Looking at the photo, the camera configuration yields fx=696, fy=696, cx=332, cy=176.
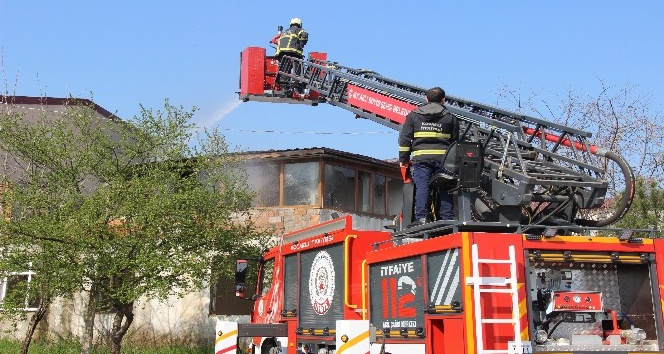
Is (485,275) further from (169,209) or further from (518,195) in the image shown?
(169,209)

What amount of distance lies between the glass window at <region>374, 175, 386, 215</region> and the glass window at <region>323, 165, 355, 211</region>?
1075 millimetres

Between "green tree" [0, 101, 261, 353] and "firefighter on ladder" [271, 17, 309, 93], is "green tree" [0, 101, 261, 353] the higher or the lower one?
the lower one

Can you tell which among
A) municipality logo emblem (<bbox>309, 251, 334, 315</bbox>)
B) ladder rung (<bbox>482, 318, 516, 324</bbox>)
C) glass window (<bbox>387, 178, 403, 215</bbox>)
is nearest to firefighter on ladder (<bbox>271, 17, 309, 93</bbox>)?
glass window (<bbox>387, 178, 403, 215</bbox>)

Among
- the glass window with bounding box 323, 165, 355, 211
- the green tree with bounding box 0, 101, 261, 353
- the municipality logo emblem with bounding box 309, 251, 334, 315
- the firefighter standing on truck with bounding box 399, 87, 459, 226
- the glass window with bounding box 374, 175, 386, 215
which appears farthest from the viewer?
the glass window with bounding box 374, 175, 386, 215

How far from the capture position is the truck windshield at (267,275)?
11.4m

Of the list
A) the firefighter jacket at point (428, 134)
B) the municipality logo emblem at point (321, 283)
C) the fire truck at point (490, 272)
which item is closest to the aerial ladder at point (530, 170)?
the fire truck at point (490, 272)

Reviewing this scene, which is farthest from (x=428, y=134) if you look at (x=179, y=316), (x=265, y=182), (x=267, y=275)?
(x=179, y=316)

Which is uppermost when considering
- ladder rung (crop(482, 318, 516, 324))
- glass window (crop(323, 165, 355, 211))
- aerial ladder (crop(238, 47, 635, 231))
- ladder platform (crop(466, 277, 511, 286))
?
glass window (crop(323, 165, 355, 211))

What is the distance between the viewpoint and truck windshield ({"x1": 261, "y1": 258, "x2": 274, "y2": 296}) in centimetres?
1136

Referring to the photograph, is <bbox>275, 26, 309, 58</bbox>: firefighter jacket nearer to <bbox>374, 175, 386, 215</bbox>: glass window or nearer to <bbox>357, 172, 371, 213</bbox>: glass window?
<bbox>357, 172, 371, 213</bbox>: glass window

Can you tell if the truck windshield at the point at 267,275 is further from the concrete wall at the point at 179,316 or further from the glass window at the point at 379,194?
the glass window at the point at 379,194

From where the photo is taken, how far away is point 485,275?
6.62 m

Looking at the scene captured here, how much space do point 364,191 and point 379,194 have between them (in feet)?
2.05

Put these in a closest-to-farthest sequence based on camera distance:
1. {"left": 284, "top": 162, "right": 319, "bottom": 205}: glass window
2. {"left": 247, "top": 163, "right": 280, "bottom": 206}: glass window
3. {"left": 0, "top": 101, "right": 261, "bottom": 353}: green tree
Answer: {"left": 0, "top": 101, "right": 261, "bottom": 353}: green tree
{"left": 284, "top": 162, "right": 319, "bottom": 205}: glass window
{"left": 247, "top": 163, "right": 280, "bottom": 206}: glass window
